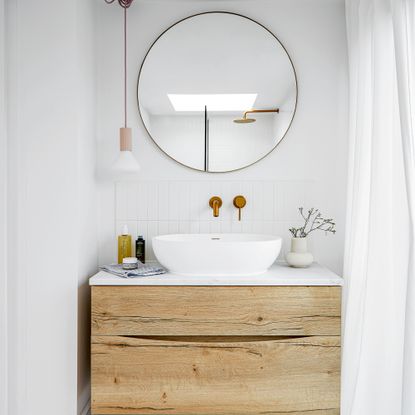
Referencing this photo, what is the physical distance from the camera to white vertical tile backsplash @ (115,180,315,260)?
2.21 m

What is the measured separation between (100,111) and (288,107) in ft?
3.27

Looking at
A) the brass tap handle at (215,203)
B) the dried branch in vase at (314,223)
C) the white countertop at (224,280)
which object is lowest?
the white countertop at (224,280)

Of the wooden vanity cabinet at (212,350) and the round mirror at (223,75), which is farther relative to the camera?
the round mirror at (223,75)

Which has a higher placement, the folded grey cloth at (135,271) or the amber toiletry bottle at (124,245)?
the amber toiletry bottle at (124,245)

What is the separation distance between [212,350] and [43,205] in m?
0.97

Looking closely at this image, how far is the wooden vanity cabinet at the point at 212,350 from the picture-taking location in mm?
1736

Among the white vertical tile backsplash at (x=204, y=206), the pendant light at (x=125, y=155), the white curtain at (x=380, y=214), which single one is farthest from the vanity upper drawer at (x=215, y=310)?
the pendant light at (x=125, y=155)

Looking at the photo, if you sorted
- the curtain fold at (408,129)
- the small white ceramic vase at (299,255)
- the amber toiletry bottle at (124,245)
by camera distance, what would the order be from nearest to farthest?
the curtain fold at (408,129) → the small white ceramic vase at (299,255) → the amber toiletry bottle at (124,245)

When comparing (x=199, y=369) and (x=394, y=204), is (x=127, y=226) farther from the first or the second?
(x=394, y=204)

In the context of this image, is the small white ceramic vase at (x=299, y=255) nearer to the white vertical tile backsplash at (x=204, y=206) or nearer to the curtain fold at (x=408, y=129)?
the white vertical tile backsplash at (x=204, y=206)

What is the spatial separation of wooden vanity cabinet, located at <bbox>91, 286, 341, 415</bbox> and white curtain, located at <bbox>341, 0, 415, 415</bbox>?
0.13 m

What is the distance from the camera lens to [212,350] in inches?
68.2

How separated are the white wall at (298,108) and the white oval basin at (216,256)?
0.44m

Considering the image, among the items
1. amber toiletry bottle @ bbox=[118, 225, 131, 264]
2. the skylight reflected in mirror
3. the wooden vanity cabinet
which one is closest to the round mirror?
the skylight reflected in mirror
